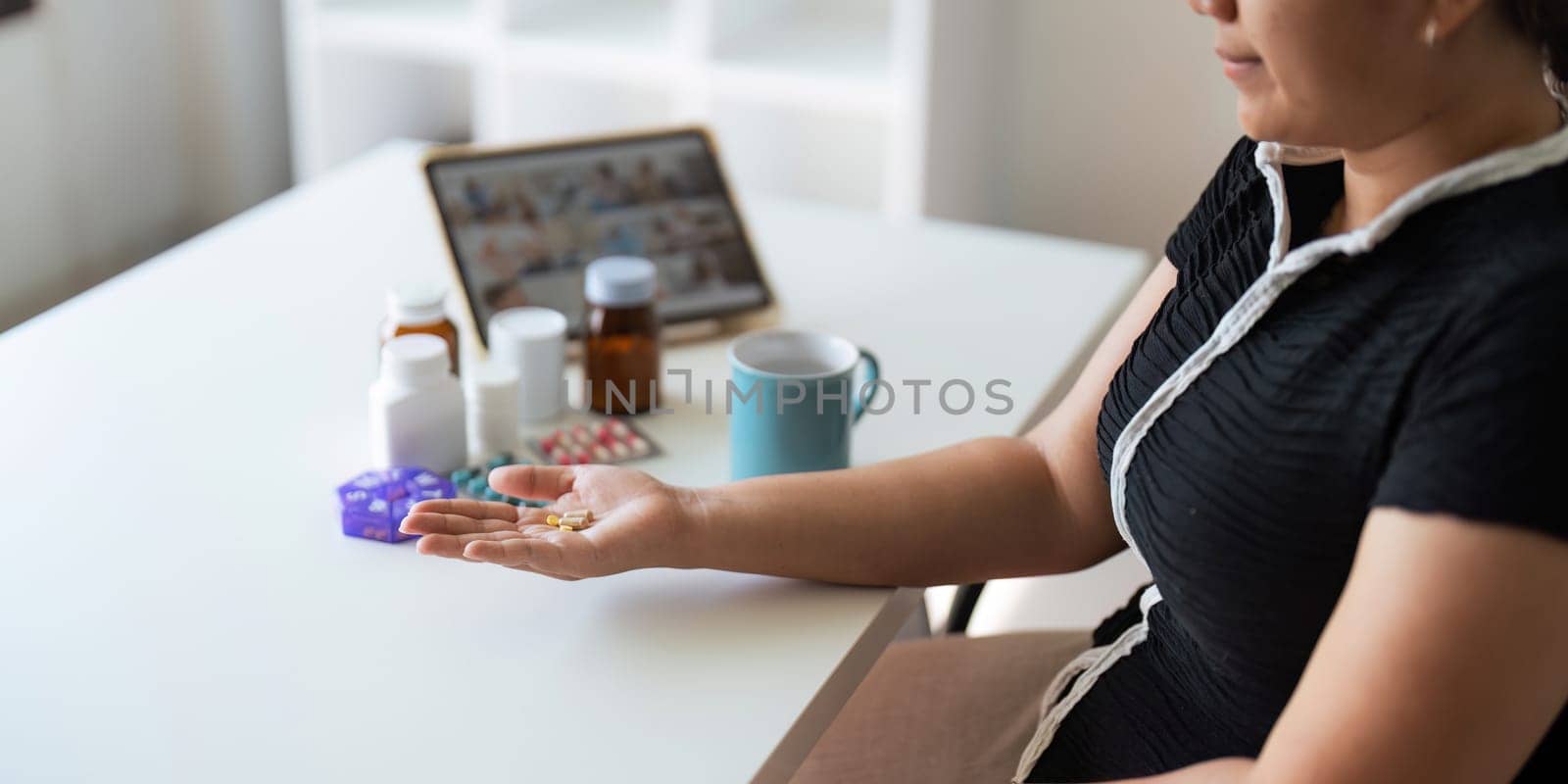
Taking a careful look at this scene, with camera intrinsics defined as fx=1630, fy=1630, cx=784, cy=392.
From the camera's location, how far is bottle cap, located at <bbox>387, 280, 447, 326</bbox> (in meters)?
1.31

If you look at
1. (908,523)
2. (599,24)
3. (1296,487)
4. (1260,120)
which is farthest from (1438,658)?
(599,24)

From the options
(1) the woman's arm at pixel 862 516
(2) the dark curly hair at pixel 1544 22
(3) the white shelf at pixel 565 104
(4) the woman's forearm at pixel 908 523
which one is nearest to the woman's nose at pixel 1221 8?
(2) the dark curly hair at pixel 1544 22

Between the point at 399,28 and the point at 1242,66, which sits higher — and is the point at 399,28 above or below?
below

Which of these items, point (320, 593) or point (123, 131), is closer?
point (320, 593)

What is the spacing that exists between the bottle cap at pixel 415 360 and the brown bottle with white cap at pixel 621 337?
0.16m

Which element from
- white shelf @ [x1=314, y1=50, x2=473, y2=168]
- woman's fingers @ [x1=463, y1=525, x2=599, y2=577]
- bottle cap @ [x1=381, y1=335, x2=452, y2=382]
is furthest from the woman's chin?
white shelf @ [x1=314, y1=50, x2=473, y2=168]

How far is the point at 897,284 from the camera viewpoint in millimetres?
1646

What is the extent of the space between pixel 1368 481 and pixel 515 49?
1.88 m

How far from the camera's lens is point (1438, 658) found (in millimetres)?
789

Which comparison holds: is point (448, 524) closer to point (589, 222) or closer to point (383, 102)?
Answer: point (589, 222)

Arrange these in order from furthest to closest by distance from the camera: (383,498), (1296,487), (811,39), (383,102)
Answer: (383,102), (811,39), (383,498), (1296,487)

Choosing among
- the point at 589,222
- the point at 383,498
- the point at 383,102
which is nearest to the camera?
the point at 383,498

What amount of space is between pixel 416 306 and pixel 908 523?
442mm

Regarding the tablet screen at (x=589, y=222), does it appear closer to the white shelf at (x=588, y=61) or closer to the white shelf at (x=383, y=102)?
the white shelf at (x=588, y=61)
